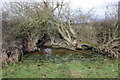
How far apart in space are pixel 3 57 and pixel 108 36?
345 inches

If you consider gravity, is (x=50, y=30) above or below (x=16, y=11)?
below


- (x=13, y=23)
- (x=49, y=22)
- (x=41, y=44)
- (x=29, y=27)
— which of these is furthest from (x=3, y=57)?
(x=41, y=44)

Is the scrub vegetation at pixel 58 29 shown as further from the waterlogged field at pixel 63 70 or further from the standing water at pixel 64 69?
the waterlogged field at pixel 63 70

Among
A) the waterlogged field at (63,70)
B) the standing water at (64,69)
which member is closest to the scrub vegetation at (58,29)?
the standing water at (64,69)

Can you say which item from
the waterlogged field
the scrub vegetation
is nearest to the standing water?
the waterlogged field

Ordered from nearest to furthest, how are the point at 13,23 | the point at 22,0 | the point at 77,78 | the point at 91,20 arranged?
the point at 77,78 < the point at 13,23 < the point at 22,0 < the point at 91,20

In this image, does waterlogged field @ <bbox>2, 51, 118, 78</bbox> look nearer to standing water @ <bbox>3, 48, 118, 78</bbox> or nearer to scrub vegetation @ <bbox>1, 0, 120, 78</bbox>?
standing water @ <bbox>3, 48, 118, 78</bbox>

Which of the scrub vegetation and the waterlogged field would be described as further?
the scrub vegetation

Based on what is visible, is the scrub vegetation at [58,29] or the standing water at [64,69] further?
the scrub vegetation at [58,29]

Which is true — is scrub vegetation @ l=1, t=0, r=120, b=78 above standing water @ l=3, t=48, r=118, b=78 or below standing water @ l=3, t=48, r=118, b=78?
above

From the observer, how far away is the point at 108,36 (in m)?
12.8

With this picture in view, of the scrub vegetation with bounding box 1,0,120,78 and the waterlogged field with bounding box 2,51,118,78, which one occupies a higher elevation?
the scrub vegetation with bounding box 1,0,120,78

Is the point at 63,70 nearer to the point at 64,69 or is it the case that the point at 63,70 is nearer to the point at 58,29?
the point at 64,69

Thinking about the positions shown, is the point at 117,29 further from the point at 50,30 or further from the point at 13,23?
the point at 13,23
